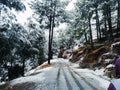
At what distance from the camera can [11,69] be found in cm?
4203

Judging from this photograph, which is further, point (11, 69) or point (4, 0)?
point (11, 69)

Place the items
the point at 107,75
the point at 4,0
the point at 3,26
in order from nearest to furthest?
the point at 4,0, the point at 3,26, the point at 107,75

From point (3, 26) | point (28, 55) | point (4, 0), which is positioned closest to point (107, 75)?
point (3, 26)

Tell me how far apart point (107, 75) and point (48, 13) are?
2397cm

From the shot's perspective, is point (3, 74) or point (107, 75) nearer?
point (107, 75)

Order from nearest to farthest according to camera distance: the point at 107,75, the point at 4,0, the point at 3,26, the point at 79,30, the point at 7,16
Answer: the point at 4,0 < the point at 7,16 < the point at 3,26 < the point at 107,75 < the point at 79,30

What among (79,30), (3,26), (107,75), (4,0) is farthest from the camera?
(79,30)

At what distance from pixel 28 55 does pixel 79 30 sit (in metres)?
15.2

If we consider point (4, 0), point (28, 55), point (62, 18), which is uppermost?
point (62, 18)

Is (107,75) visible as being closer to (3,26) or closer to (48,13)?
(3,26)

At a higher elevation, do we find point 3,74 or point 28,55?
point 28,55

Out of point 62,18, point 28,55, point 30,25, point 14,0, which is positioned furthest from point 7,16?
point 30,25

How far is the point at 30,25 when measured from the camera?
54.0 meters

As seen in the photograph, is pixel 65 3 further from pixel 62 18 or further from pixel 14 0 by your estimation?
pixel 14 0
